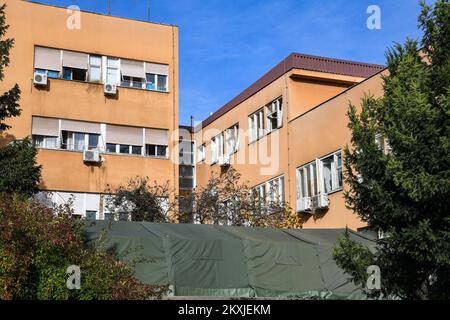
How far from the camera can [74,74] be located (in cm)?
2703

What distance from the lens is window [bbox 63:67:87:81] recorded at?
2680 cm

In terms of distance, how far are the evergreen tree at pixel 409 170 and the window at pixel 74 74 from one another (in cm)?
1715

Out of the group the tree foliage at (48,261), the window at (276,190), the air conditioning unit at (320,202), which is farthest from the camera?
the window at (276,190)

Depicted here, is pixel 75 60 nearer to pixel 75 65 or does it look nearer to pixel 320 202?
pixel 75 65

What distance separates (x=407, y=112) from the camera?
410 inches

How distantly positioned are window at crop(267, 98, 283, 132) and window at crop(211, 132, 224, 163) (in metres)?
4.71

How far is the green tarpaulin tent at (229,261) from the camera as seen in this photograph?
1642 centimetres

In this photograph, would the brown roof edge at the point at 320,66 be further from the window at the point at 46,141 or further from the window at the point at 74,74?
the window at the point at 46,141

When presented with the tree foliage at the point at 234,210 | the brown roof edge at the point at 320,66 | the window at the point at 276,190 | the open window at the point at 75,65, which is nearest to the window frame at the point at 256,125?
the brown roof edge at the point at 320,66

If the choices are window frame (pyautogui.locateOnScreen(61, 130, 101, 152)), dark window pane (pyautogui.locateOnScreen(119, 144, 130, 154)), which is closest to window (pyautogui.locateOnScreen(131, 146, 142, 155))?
dark window pane (pyautogui.locateOnScreen(119, 144, 130, 154))

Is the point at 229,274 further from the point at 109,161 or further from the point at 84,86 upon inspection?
the point at 84,86

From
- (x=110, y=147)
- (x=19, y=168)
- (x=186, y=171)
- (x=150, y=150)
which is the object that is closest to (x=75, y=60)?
(x=110, y=147)

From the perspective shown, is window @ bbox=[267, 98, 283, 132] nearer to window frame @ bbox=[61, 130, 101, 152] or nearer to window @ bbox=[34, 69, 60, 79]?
window frame @ bbox=[61, 130, 101, 152]

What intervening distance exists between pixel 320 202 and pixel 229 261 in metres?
6.72
